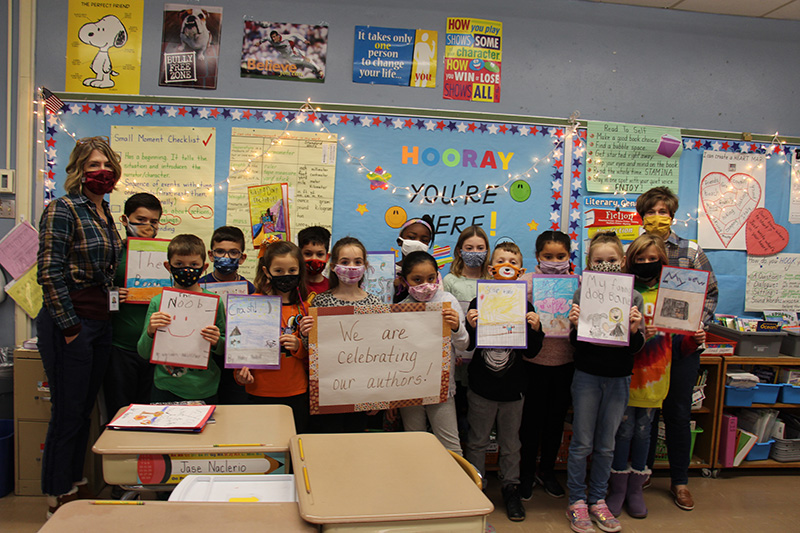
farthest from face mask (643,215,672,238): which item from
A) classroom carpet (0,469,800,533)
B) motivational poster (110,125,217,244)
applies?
motivational poster (110,125,217,244)

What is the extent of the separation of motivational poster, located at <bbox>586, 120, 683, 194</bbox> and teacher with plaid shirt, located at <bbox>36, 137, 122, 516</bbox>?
10.4 feet

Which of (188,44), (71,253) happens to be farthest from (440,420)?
(188,44)

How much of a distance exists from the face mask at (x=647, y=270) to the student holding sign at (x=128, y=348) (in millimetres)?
2579

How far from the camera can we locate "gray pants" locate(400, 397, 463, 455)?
88.7 inches

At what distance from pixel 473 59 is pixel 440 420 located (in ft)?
8.45

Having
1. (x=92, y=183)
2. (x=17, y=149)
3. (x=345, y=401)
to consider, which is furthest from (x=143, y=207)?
(x=345, y=401)

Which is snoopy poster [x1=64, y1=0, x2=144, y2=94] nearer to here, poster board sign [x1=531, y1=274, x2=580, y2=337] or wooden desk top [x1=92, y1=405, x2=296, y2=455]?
wooden desk top [x1=92, y1=405, x2=296, y2=455]

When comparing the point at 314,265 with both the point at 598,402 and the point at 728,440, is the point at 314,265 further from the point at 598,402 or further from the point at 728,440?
the point at 728,440

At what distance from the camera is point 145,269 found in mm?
2387

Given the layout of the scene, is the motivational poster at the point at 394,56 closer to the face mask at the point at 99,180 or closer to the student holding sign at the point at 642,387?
the face mask at the point at 99,180

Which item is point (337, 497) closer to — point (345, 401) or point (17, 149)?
point (345, 401)

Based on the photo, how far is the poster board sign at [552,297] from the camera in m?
2.44

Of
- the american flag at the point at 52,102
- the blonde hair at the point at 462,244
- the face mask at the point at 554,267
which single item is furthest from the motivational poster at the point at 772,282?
the american flag at the point at 52,102

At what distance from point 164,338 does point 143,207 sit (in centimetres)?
99
